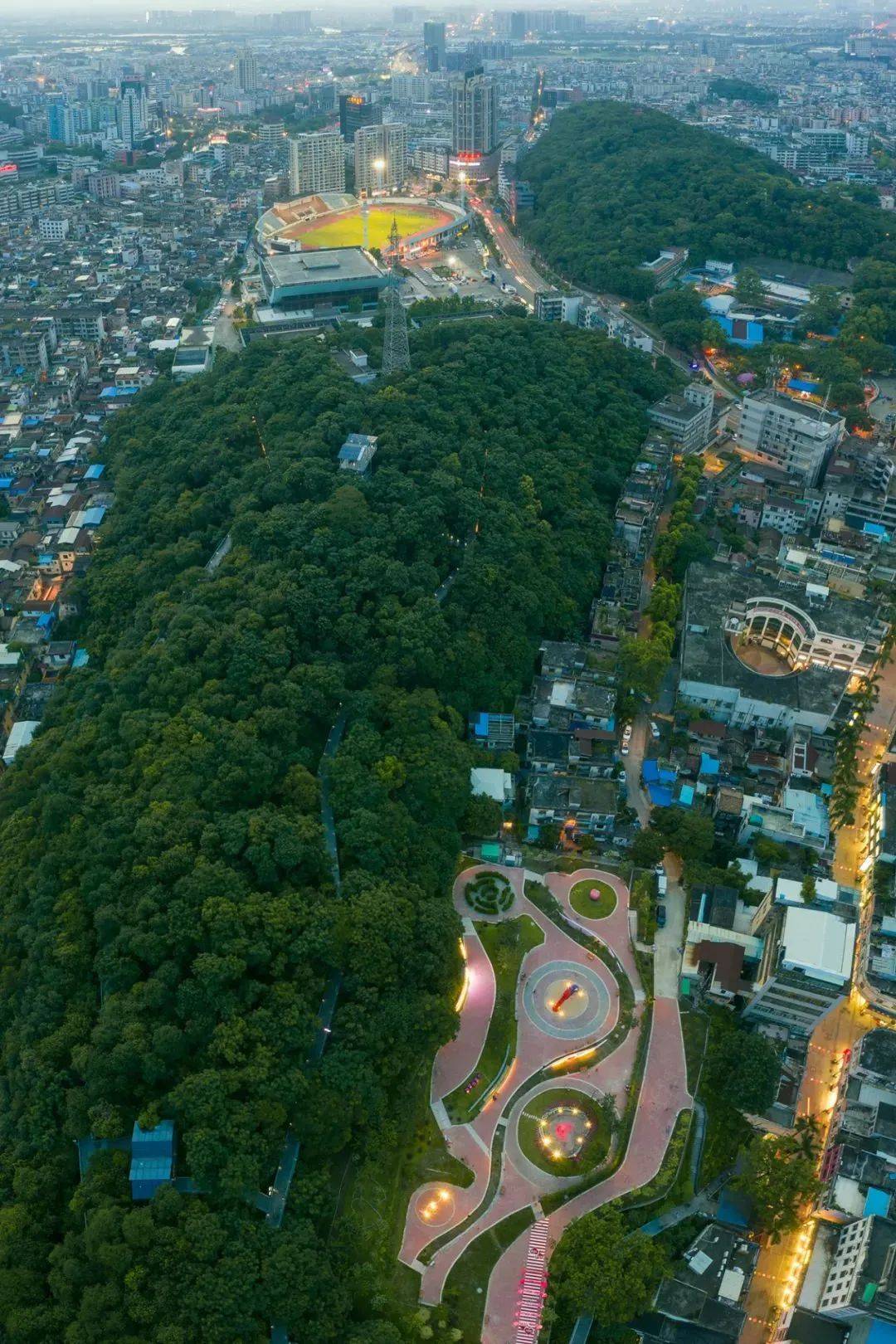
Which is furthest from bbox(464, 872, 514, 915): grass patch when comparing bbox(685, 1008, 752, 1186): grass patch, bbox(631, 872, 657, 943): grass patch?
bbox(685, 1008, 752, 1186): grass patch

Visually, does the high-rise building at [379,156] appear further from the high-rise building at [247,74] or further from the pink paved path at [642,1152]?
the pink paved path at [642,1152]

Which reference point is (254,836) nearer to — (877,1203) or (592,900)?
(592,900)

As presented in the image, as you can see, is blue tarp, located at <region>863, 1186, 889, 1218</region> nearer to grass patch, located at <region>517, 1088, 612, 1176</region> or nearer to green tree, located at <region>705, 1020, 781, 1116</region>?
A: green tree, located at <region>705, 1020, 781, 1116</region>

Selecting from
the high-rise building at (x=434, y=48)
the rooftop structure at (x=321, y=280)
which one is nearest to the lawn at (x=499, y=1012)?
the rooftop structure at (x=321, y=280)

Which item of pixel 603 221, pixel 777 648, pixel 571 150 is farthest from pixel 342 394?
pixel 571 150

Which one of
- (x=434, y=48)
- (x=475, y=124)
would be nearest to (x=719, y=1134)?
(x=475, y=124)

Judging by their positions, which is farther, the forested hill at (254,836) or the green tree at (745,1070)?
the green tree at (745,1070)
